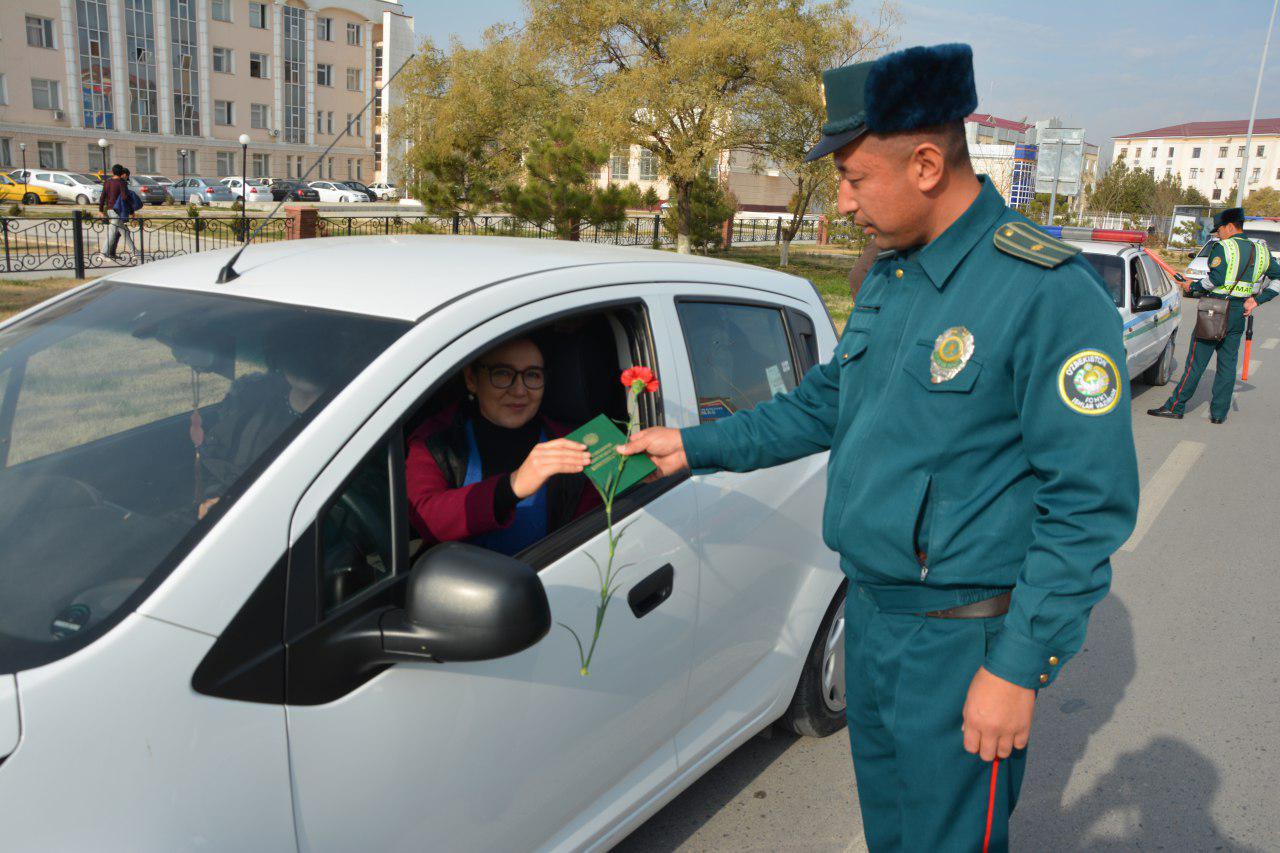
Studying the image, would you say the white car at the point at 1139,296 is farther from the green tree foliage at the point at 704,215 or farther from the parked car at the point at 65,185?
the parked car at the point at 65,185

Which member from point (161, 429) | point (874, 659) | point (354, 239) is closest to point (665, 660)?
point (874, 659)

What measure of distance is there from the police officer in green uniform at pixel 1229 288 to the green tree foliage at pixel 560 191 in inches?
459

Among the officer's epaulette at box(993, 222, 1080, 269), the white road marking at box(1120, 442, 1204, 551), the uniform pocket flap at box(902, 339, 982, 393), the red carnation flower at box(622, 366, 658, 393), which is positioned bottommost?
the white road marking at box(1120, 442, 1204, 551)

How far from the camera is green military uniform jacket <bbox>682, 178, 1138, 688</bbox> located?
5.61ft

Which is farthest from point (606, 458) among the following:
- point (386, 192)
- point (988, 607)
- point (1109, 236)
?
point (386, 192)

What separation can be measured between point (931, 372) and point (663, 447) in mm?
704

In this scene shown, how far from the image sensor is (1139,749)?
12.7ft

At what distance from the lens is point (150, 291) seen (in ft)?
7.88

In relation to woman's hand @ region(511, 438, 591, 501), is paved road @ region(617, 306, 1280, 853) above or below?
below

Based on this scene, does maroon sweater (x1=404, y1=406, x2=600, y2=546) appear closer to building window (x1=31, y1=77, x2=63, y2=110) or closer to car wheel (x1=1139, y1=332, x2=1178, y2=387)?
car wheel (x1=1139, y1=332, x2=1178, y2=387)

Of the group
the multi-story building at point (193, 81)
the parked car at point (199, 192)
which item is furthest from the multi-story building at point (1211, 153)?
the parked car at point (199, 192)

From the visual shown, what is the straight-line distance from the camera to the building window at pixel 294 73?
67.5 meters

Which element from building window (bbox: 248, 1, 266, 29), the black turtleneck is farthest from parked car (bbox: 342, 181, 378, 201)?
the black turtleneck

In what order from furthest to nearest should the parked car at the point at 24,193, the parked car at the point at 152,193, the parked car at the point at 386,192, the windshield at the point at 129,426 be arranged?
1. the parked car at the point at 386,192
2. the parked car at the point at 152,193
3. the parked car at the point at 24,193
4. the windshield at the point at 129,426
